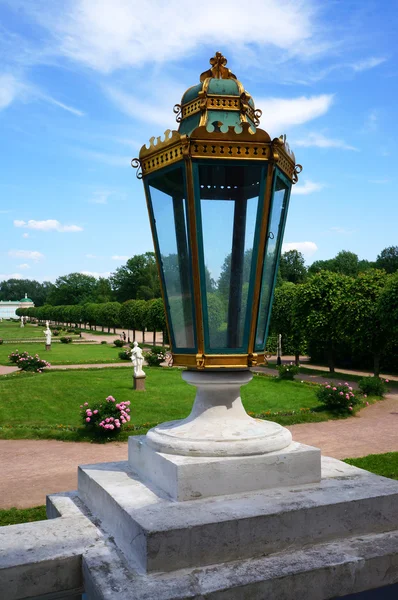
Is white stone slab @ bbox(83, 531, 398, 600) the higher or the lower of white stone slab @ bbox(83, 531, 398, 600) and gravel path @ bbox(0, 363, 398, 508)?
the higher

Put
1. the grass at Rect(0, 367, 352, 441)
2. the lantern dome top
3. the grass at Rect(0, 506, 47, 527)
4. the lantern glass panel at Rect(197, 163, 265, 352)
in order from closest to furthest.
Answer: the lantern glass panel at Rect(197, 163, 265, 352), the lantern dome top, the grass at Rect(0, 506, 47, 527), the grass at Rect(0, 367, 352, 441)

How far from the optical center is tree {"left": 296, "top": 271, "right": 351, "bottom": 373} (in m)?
24.1

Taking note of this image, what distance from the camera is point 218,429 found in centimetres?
393

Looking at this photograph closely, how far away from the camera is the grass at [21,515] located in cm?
732

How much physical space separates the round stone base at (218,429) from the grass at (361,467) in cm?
425

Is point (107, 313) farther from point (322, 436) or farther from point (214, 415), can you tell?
point (214, 415)

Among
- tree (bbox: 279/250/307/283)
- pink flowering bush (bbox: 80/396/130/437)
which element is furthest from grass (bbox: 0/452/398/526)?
tree (bbox: 279/250/307/283)

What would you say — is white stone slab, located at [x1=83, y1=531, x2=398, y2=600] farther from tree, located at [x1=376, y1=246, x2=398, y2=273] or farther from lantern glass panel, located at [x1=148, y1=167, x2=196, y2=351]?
tree, located at [x1=376, y1=246, x2=398, y2=273]

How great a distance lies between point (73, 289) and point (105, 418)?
109382 mm

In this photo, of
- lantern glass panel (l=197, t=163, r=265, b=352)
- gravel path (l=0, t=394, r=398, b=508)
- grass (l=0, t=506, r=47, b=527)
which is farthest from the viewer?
gravel path (l=0, t=394, r=398, b=508)

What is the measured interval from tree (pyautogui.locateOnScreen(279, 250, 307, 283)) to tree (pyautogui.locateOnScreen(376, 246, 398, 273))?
9.89 metres

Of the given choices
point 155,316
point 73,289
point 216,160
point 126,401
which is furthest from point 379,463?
point 73,289

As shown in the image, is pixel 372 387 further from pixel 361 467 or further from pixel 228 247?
pixel 228 247

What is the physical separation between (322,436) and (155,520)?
10.5m
